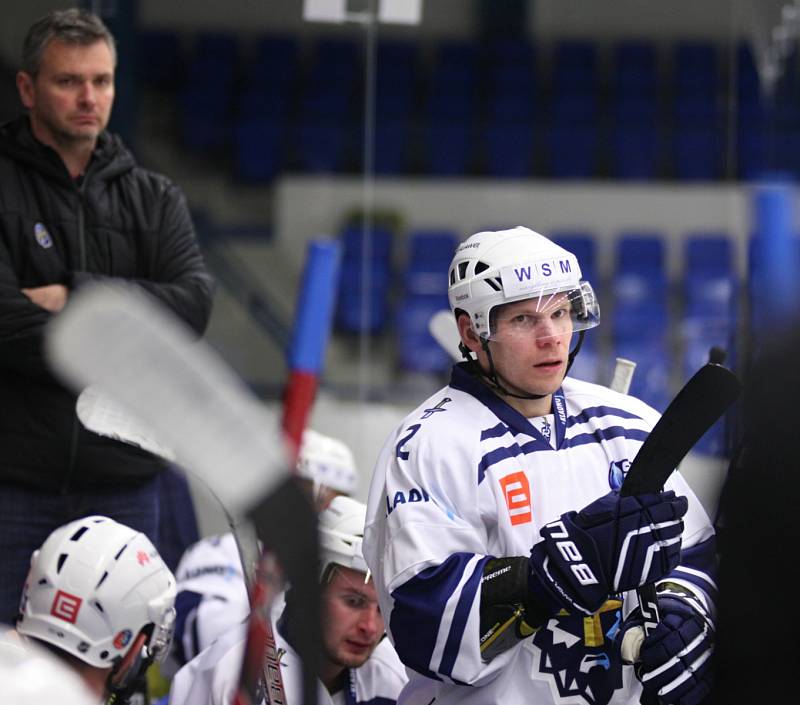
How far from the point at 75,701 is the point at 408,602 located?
1.03 m

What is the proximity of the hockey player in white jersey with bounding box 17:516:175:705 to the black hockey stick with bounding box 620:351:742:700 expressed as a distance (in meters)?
0.96

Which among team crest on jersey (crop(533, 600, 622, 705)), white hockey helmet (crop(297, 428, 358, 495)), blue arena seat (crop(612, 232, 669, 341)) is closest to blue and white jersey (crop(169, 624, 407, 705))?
team crest on jersey (crop(533, 600, 622, 705))

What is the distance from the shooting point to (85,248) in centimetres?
275

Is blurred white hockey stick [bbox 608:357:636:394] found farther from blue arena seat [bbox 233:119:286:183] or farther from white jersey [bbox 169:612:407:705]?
blue arena seat [bbox 233:119:286:183]

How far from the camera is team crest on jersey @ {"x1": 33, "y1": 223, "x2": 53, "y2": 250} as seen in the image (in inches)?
107

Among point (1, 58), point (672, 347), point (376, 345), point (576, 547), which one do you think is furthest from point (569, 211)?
point (576, 547)

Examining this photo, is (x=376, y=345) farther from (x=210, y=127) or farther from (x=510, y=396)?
(x=510, y=396)

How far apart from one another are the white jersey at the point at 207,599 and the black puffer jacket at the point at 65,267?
522 mm

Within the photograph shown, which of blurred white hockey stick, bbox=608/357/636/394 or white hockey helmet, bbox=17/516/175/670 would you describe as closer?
white hockey helmet, bbox=17/516/175/670

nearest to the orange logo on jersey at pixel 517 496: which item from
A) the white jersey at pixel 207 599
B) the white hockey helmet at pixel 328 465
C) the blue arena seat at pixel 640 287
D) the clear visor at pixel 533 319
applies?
the clear visor at pixel 533 319

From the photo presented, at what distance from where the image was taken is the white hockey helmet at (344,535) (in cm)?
260

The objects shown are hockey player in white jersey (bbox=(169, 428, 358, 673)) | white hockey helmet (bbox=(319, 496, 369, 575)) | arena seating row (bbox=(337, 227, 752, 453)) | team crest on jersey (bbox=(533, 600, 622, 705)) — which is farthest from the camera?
arena seating row (bbox=(337, 227, 752, 453))

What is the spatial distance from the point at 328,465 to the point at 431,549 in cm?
184

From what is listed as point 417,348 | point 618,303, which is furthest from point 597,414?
point 618,303
